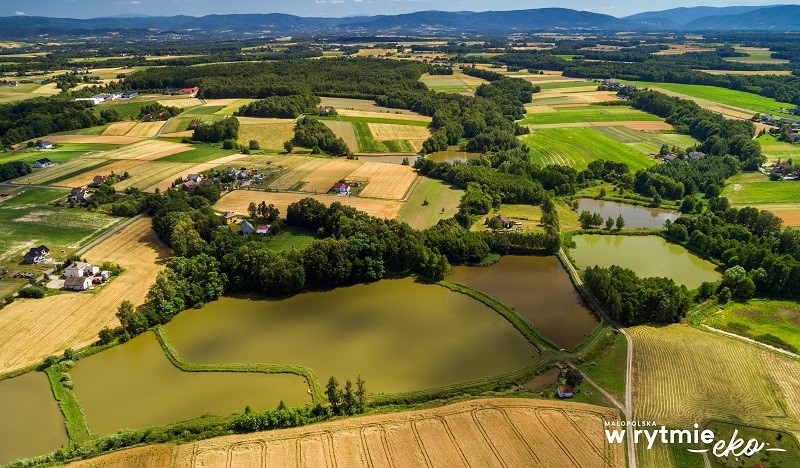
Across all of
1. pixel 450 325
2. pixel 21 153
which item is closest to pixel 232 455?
pixel 450 325

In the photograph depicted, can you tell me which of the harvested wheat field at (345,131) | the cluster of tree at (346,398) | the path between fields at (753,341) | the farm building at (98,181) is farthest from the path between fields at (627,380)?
the farm building at (98,181)

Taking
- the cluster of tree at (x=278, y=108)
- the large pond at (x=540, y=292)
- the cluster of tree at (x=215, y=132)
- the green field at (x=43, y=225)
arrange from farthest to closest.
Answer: the cluster of tree at (x=278, y=108) → the cluster of tree at (x=215, y=132) → the green field at (x=43, y=225) → the large pond at (x=540, y=292)

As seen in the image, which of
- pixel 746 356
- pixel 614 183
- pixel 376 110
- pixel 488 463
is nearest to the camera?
pixel 488 463

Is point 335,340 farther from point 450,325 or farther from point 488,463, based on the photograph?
point 488,463

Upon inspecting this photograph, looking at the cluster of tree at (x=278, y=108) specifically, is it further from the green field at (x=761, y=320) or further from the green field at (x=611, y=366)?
the green field at (x=761, y=320)

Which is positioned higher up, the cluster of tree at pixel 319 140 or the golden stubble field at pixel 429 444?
the cluster of tree at pixel 319 140

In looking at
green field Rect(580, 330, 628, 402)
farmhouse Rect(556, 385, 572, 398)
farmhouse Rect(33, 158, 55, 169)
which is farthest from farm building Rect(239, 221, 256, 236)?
farmhouse Rect(33, 158, 55, 169)
